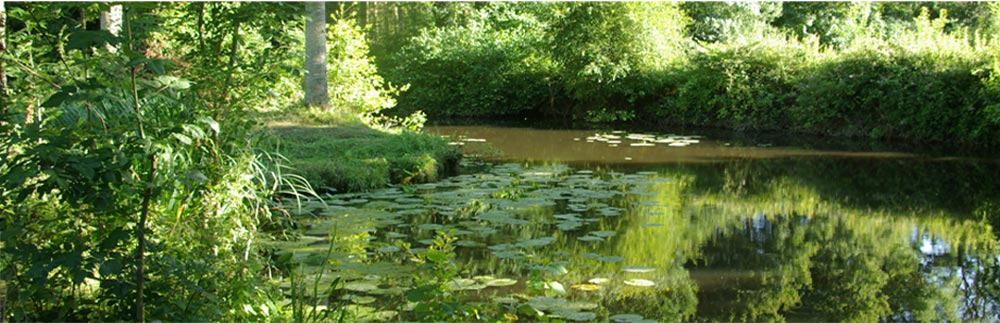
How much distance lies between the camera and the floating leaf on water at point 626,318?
4047 millimetres

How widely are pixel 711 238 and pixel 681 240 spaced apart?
27 cm

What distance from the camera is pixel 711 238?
6.18 m

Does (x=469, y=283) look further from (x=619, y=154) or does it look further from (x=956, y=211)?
(x=619, y=154)

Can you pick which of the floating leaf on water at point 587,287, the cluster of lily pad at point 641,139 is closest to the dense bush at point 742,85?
the cluster of lily pad at point 641,139

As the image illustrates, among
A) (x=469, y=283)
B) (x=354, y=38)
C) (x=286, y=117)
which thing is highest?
(x=354, y=38)

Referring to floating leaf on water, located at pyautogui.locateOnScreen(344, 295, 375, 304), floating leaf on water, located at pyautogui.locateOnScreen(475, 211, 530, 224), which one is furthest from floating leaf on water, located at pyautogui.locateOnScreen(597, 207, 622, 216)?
floating leaf on water, located at pyautogui.locateOnScreen(344, 295, 375, 304)

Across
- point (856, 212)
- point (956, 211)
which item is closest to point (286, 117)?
point (856, 212)

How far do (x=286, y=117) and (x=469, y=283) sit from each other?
6776mm

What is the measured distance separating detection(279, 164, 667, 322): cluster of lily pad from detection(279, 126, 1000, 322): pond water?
0.06 ft

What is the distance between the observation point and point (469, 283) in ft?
15.2

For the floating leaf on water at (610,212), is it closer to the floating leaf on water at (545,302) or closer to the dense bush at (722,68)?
the floating leaf on water at (545,302)

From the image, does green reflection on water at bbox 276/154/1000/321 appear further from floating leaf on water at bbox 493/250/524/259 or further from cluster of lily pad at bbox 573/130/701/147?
cluster of lily pad at bbox 573/130/701/147

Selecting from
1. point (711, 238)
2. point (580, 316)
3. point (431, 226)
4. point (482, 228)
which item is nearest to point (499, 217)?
point (482, 228)

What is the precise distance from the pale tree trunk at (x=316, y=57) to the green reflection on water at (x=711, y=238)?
10.00ft
